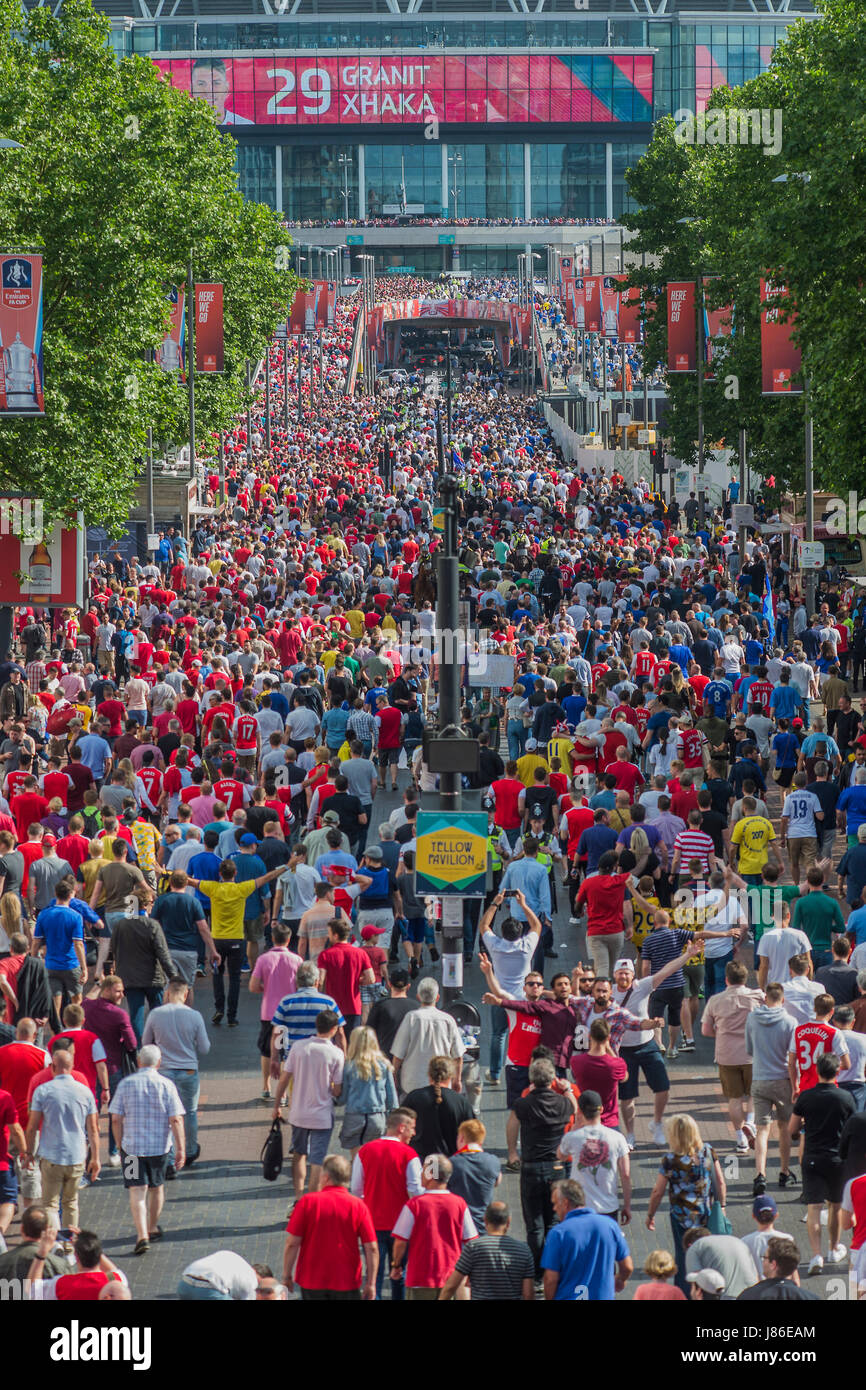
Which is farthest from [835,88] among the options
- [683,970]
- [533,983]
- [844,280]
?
[533,983]

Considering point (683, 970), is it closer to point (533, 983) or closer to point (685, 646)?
point (533, 983)

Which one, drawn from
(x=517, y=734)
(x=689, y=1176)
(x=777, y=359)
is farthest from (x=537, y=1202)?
(x=777, y=359)

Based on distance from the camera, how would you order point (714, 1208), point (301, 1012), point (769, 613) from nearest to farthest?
point (714, 1208) → point (301, 1012) → point (769, 613)

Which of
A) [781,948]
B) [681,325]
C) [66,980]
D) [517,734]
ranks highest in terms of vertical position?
[681,325]

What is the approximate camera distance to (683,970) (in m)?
14.1

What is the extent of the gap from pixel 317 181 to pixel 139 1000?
138606 millimetres

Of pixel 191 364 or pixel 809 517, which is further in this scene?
pixel 191 364

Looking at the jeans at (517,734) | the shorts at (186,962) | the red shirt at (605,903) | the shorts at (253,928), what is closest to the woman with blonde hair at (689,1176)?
the shorts at (186,962)

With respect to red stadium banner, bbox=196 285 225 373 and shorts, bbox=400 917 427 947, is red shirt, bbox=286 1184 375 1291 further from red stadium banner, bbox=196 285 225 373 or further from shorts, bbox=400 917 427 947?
red stadium banner, bbox=196 285 225 373

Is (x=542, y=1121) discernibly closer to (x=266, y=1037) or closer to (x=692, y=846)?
(x=266, y=1037)

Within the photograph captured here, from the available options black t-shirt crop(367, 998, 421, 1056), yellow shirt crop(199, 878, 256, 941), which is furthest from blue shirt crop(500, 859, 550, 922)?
black t-shirt crop(367, 998, 421, 1056)

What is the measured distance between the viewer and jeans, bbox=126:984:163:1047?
1302 cm

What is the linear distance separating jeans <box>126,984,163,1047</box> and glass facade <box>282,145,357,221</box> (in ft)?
450

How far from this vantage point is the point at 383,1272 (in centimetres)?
1012
